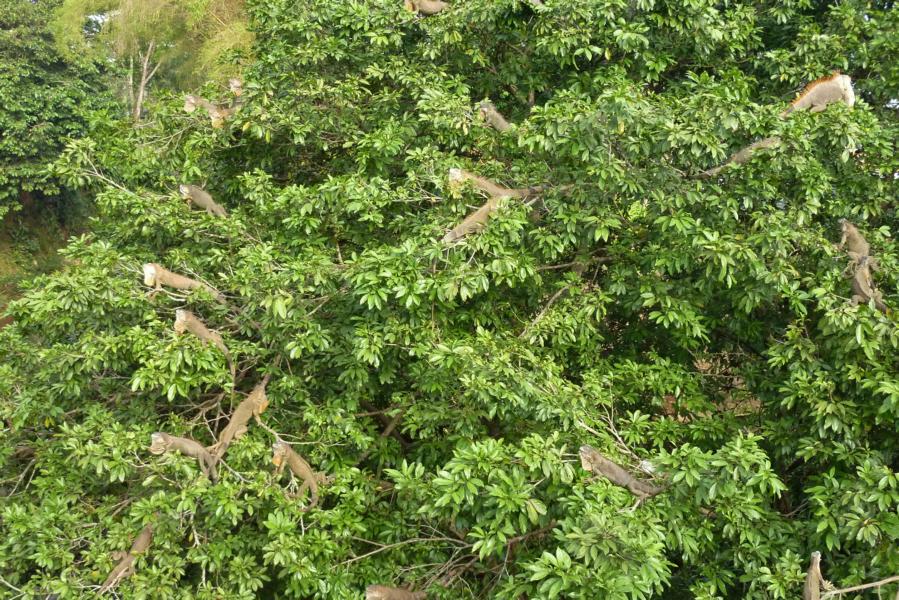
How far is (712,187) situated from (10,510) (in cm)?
399

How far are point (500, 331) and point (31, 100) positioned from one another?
513 inches

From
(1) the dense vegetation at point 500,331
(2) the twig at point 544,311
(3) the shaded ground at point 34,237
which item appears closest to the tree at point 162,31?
(3) the shaded ground at point 34,237

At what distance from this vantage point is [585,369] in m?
3.96

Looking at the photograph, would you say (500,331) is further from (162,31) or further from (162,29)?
Result: (162,31)

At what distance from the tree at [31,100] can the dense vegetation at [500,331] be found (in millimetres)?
10318

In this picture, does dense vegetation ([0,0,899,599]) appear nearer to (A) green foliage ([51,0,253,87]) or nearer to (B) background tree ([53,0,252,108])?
(B) background tree ([53,0,252,108])

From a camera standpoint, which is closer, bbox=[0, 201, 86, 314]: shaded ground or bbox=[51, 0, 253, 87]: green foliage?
bbox=[51, 0, 253, 87]: green foliage

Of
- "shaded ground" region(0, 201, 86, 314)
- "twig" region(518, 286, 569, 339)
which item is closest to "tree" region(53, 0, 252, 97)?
"shaded ground" region(0, 201, 86, 314)

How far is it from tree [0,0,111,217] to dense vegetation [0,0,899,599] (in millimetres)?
10318

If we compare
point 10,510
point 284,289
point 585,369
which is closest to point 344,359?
point 284,289

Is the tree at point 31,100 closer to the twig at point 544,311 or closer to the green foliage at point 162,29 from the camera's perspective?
the green foliage at point 162,29

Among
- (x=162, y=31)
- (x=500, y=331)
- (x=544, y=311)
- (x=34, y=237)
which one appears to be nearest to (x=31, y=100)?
(x=162, y=31)

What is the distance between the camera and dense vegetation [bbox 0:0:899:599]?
2.96 metres

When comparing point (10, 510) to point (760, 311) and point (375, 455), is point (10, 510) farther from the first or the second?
point (760, 311)
